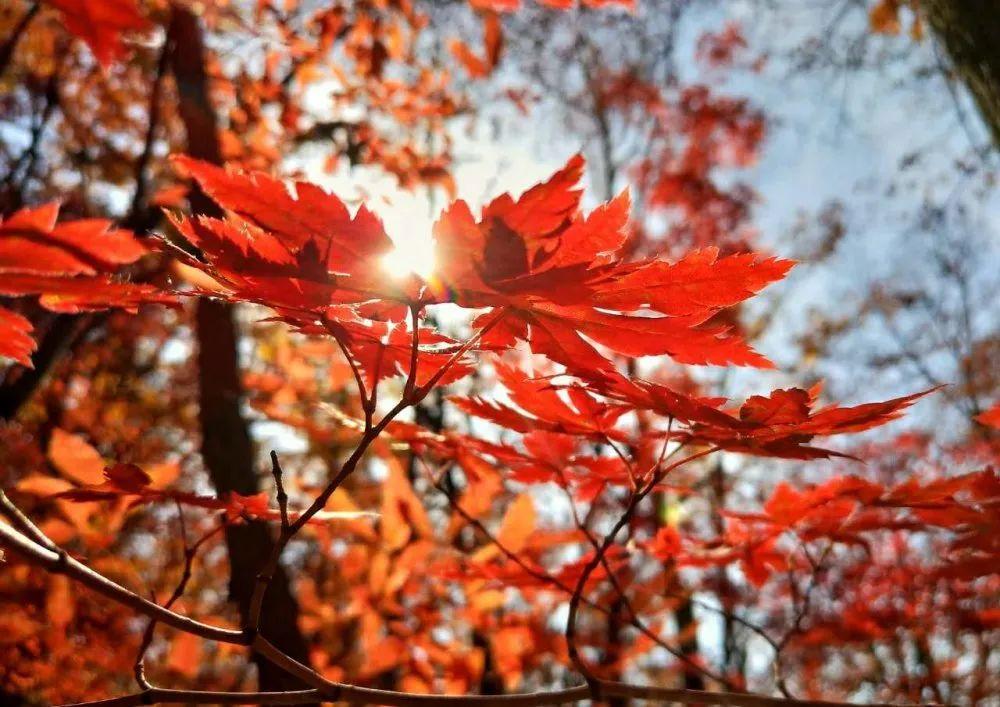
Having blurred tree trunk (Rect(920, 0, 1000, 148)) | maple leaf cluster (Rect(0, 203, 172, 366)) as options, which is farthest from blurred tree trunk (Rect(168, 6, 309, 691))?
blurred tree trunk (Rect(920, 0, 1000, 148))

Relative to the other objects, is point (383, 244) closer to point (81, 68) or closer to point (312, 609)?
point (312, 609)

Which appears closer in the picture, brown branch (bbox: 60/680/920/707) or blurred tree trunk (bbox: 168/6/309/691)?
brown branch (bbox: 60/680/920/707)

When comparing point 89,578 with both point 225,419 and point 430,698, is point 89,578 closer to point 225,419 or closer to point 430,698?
point 430,698

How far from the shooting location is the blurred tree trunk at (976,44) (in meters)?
1.17

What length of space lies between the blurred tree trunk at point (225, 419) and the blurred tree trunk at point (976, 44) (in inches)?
58.5

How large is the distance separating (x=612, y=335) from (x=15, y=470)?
5.36m

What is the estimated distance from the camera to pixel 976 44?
3.93 ft

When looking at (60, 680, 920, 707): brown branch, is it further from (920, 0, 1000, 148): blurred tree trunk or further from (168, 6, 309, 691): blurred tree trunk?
(920, 0, 1000, 148): blurred tree trunk

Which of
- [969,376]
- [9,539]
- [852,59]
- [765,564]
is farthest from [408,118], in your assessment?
[969,376]

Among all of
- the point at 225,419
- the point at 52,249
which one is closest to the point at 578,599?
the point at 52,249

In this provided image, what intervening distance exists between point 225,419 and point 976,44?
6.08 feet

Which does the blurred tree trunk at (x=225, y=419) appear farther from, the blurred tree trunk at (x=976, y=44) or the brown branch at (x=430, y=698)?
the blurred tree trunk at (x=976, y=44)

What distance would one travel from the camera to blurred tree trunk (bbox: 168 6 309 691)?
64.1 inches

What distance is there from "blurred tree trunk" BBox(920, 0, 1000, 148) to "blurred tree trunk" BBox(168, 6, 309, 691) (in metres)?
1.49
